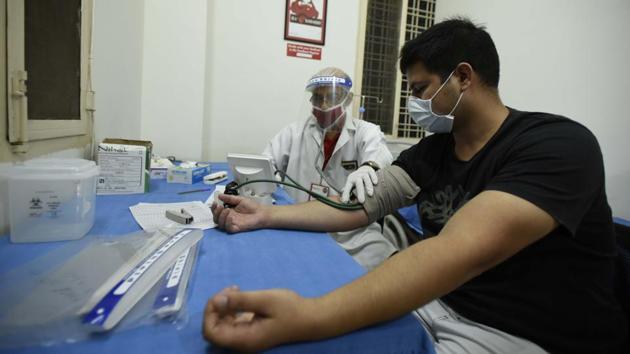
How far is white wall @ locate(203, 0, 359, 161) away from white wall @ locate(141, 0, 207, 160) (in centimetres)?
15

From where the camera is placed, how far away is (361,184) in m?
1.08

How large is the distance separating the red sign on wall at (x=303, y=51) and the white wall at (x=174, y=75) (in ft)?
2.09

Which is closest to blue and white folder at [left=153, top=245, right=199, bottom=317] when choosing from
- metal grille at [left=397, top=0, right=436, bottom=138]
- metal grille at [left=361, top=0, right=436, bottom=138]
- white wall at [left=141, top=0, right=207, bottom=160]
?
white wall at [left=141, top=0, right=207, bottom=160]

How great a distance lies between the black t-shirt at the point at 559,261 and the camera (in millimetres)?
654

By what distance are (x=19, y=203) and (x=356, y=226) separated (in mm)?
862

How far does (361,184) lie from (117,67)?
4.60 ft

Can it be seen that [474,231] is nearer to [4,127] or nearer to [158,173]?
[4,127]

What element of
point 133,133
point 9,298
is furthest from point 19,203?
point 133,133

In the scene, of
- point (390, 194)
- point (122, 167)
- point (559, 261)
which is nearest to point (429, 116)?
point (390, 194)

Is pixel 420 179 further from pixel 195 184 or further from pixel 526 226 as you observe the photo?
pixel 195 184

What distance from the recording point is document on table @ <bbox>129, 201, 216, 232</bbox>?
0.90 meters

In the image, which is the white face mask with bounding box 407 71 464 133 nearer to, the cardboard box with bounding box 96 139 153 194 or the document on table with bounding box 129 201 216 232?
the document on table with bounding box 129 201 216 232

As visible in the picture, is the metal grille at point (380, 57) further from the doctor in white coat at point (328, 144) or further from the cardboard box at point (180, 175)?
the cardboard box at point (180, 175)

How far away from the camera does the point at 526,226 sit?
23.7 inches
